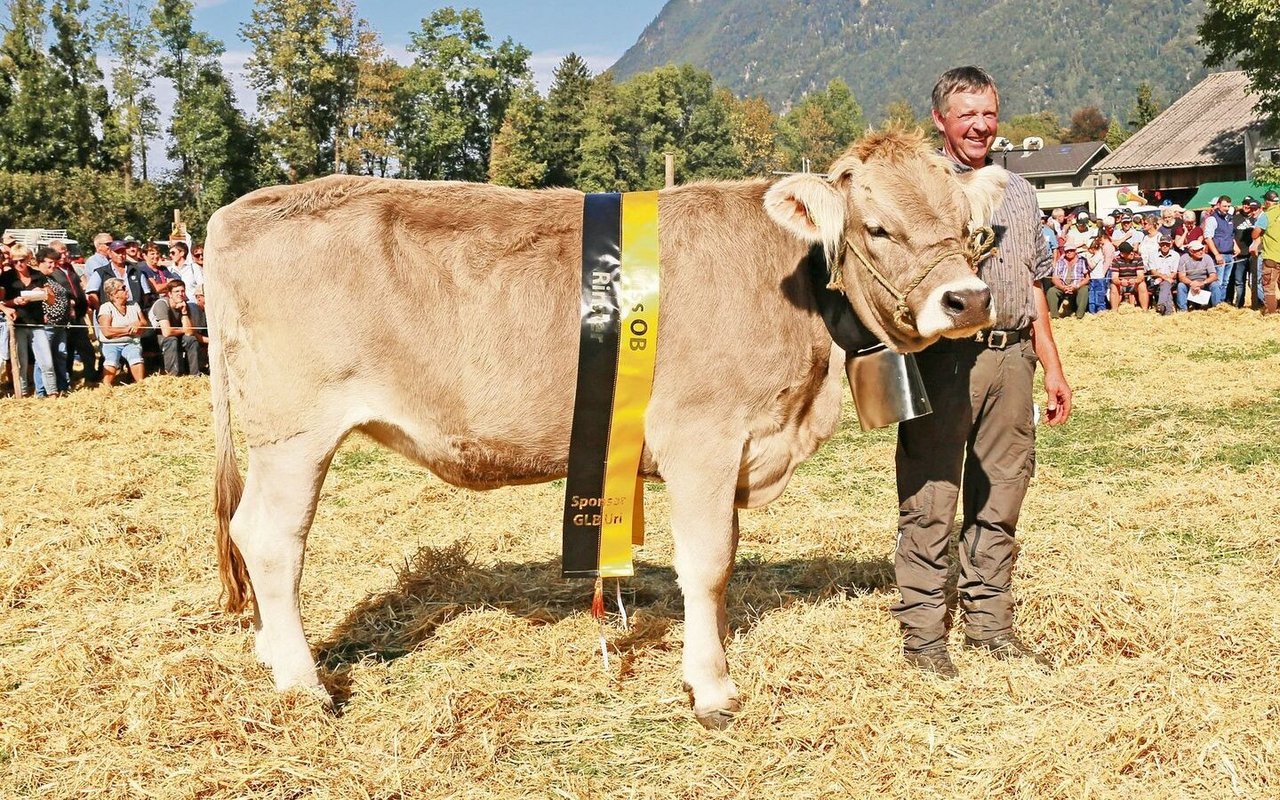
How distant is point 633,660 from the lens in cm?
449

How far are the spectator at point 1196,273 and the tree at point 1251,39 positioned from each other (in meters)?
14.6

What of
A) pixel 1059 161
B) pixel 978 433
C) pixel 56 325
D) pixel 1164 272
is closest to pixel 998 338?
pixel 978 433

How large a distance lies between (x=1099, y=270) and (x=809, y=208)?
18.0 metres

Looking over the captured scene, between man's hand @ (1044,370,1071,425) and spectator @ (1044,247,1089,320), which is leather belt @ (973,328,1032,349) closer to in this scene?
man's hand @ (1044,370,1071,425)

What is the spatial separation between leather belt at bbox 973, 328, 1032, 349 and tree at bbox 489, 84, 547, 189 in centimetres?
5576

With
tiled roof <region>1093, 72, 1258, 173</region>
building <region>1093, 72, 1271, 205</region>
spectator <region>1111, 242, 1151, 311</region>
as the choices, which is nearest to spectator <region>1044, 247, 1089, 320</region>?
spectator <region>1111, 242, 1151, 311</region>

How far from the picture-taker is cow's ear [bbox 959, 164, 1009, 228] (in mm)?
3824

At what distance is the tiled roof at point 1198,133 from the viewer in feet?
167

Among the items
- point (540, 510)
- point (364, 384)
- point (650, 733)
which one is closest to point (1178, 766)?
point (650, 733)

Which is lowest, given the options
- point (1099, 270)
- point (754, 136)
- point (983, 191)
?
point (983, 191)

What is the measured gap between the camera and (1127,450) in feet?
26.3

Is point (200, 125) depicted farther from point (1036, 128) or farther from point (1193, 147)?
point (1036, 128)

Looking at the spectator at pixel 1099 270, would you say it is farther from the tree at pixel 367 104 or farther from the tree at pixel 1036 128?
the tree at pixel 1036 128

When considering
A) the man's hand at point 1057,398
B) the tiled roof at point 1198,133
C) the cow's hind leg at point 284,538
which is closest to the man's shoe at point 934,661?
the man's hand at point 1057,398
